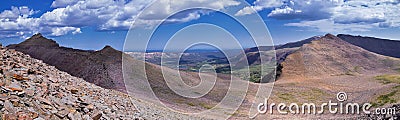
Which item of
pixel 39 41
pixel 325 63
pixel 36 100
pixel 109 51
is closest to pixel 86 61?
pixel 109 51

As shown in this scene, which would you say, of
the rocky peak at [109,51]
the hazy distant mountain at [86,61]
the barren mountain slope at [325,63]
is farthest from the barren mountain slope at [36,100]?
the barren mountain slope at [325,63]

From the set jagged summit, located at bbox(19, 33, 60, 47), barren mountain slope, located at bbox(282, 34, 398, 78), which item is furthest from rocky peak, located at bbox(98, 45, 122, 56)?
barren mountain slope, located at bbox(282, 34, 398, 78)

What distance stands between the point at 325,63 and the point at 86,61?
429 feet

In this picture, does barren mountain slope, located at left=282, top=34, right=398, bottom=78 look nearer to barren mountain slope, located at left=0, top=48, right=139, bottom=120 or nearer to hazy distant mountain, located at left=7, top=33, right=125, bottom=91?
hazy distant mountain, located at left=7, top=33, right=125, bottom=91

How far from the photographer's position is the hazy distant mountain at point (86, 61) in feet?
211

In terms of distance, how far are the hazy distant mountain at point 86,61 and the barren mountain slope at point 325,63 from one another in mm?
85874

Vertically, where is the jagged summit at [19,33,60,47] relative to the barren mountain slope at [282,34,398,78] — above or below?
above

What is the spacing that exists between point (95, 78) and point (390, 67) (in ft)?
587

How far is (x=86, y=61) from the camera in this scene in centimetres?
7375

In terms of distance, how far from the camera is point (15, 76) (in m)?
22.6

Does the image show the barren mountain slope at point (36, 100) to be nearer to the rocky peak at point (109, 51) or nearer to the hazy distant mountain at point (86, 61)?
the hazy distant mountain at point (86, 61)

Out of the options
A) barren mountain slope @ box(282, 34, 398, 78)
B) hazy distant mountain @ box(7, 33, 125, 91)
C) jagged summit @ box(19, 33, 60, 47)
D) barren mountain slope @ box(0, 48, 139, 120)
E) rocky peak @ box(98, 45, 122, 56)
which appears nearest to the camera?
barren mountain slope @ box(0, 48, 139, 120)

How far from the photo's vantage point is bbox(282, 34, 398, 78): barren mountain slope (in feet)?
498

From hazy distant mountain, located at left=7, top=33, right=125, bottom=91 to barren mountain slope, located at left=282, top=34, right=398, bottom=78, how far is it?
3381 inches
